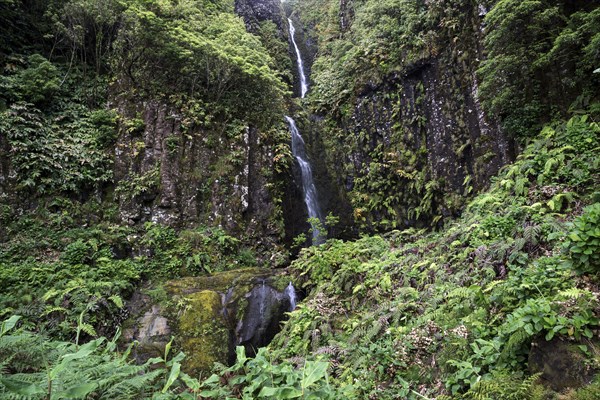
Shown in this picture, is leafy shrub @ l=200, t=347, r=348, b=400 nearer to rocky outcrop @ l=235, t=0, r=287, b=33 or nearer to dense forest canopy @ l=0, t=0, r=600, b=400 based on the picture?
dense forest canopy @ l=0, t=0, r=600, b=400

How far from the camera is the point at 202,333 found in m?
7.55

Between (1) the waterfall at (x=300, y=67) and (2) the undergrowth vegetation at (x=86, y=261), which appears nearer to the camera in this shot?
(2) the undergrowth vegetation at (x=86, y=261)

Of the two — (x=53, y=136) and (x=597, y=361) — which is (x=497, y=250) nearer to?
(x=597, y=361)

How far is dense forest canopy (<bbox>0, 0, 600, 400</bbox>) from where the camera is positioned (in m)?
2.96

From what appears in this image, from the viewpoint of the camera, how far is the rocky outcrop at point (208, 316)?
7.30 m

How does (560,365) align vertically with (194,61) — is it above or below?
below

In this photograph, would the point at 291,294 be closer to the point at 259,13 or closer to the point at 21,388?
the point at 21,388

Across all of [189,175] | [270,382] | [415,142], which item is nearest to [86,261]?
[189,175]

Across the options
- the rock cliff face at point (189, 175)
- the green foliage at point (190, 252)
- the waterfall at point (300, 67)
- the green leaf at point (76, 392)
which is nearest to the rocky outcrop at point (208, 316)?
the green foliage at point (190, 252)

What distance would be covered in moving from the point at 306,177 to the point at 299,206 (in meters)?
1.66

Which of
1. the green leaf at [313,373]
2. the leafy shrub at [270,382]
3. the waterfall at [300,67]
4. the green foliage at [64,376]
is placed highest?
the waterfall at [300,67]

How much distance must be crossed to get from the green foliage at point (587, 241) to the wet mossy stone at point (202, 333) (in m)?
6.97

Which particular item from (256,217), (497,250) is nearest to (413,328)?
(497,250)

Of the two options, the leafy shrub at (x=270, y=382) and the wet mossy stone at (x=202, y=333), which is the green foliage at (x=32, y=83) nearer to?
the wet mossy stone at (x=202, y=333)
